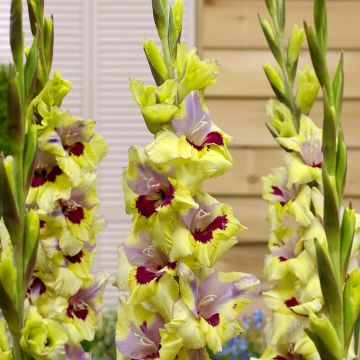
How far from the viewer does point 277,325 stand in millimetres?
749

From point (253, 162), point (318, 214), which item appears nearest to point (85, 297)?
point (318, 214)

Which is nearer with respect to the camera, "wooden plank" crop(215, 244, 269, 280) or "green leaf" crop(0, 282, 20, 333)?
"green leaf" crop(0, 282, 20, 333)

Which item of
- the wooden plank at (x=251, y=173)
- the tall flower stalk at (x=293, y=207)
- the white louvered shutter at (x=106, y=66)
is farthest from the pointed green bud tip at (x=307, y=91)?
the white louvered shutter at (x=106, y=66)

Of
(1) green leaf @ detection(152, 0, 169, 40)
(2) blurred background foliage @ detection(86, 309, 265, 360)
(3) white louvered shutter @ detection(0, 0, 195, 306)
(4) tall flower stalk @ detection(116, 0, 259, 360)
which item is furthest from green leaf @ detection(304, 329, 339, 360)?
(3) white louvered shutter @ detection(0, 0, 195, 306)

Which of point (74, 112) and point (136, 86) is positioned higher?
point (136, 86)

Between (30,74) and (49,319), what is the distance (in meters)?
0.23

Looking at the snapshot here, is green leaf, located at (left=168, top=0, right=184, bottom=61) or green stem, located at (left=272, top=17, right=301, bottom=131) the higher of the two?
green leaf, located at (left=168, top=0, right=184, bottom=61)

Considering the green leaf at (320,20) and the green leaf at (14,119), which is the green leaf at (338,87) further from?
the green leaf at (14,119)

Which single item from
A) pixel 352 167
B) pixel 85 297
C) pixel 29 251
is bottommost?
pixel 352 167

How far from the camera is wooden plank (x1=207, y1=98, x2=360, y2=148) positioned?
2.71 m

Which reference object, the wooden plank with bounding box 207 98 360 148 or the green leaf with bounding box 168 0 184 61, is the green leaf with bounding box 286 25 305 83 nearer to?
the green leaf with bounding box 168 0 184 61

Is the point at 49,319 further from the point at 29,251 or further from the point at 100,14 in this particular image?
the point at 100,14

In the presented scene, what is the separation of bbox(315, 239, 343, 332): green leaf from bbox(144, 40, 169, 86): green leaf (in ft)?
0.59

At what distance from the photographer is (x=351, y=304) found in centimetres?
51
